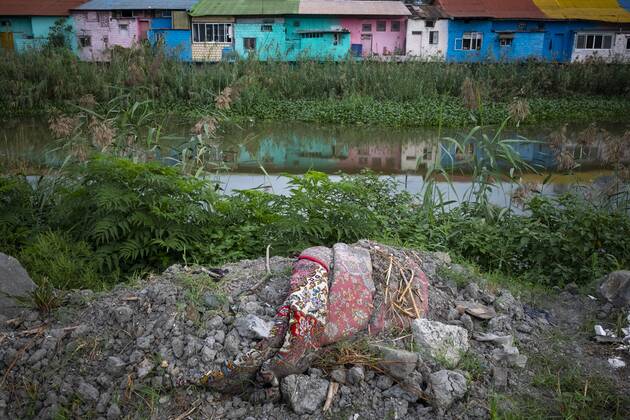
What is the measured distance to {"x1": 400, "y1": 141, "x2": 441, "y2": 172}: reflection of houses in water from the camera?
773 centimetres

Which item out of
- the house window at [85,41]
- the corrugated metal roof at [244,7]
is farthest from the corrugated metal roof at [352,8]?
the house window at [85,41]

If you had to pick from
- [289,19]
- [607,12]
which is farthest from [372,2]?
[607,12]

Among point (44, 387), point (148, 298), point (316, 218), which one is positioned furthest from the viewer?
point (316, 218)

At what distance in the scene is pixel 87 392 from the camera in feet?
7.68

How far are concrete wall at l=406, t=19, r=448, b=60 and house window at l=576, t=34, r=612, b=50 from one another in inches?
134

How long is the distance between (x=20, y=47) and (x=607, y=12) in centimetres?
1421

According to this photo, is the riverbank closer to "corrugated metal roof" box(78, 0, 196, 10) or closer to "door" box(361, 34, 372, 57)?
"door" box(361, 34, 372, 57)

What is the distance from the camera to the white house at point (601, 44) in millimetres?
14906

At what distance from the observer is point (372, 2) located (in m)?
14.6

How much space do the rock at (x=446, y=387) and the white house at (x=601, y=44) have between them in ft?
47.2

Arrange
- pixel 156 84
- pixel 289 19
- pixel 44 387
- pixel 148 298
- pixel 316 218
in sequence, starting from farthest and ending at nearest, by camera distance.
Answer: pixel 289 19, pixel 156 84, pixel 316 218, pixel 148 298, pixel 44 387

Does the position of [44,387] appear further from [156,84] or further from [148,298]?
[156,84]

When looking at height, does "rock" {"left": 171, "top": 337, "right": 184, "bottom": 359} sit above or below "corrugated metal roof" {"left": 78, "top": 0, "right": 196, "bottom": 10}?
below

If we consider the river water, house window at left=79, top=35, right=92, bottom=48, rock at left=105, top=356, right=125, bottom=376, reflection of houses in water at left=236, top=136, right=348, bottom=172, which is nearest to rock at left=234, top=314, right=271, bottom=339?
rock at left=105, top=356, right=125, bottom=376
